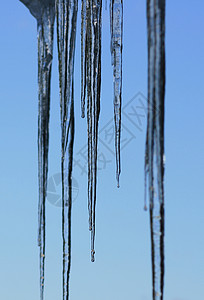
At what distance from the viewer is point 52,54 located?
111 inches

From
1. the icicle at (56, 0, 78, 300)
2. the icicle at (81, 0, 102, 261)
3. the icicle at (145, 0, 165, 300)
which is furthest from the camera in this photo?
the icicle at (81, 0, 102, 261)

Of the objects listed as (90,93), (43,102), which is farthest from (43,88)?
(90,93)

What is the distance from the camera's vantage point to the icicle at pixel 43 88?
2.65 metres

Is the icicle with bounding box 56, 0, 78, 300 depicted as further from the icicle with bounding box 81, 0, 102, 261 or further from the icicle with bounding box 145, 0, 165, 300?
the icicle with bounding box 145, 0, 165, 300

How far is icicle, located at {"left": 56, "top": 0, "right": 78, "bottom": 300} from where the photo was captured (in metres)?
2.53

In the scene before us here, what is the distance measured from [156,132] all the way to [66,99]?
0.99 metres

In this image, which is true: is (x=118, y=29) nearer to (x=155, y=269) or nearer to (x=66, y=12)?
(x=66, y=12)

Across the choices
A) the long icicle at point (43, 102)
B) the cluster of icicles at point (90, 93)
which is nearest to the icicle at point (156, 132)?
the cluster of icicles at point (90, 93)

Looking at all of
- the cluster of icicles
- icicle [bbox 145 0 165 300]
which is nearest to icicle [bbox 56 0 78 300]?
the cluster of icicles

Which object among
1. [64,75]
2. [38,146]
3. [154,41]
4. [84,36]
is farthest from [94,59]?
[154,41]

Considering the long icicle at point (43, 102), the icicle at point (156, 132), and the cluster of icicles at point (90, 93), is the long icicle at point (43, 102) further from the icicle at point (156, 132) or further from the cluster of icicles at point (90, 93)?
the icicle at point (156, 132)

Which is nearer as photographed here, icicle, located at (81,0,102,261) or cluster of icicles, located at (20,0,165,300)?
cluster of icicles, located at (20,0,165,300)

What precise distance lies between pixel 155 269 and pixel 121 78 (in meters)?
1.53

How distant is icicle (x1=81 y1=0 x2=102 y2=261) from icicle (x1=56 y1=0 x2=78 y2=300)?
23 cm
